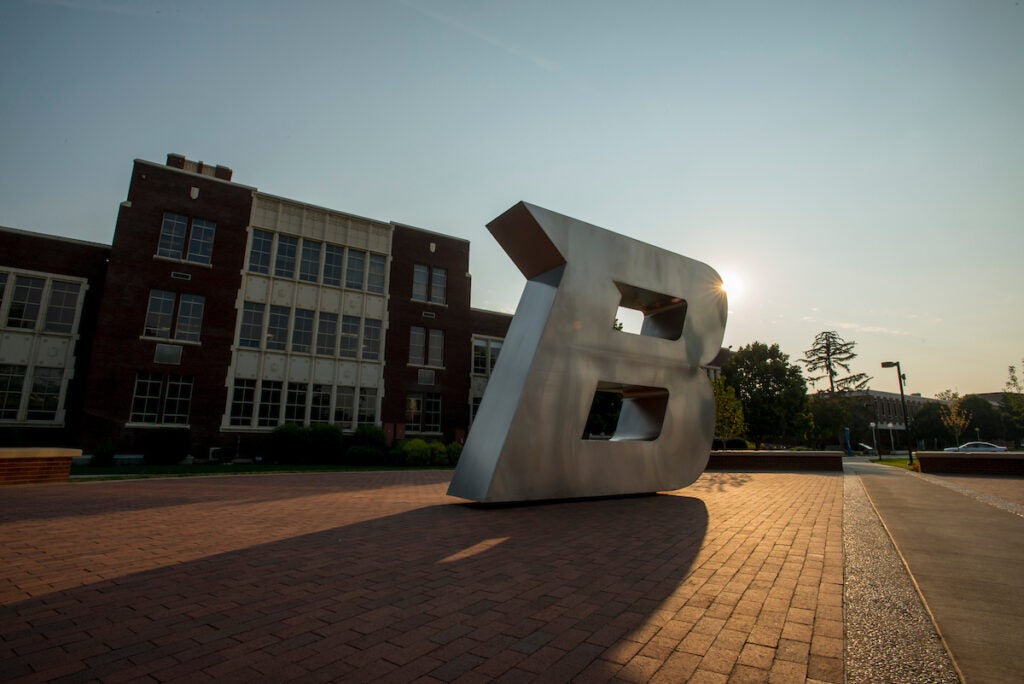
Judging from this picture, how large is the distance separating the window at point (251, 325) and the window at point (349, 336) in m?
4.10

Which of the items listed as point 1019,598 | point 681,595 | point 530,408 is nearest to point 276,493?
point 530,408

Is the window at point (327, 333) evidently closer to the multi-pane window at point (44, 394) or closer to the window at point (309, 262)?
the window at point (309, 262)

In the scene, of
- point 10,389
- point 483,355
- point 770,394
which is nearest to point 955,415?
point 770,394

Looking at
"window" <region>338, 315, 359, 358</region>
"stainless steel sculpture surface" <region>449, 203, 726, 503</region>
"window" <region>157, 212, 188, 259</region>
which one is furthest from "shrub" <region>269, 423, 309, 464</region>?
"stainless steel sculpture surface" <region>449, 203, 726, 503</region>

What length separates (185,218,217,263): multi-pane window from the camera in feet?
77.5

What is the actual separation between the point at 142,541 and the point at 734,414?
2827 centimetres

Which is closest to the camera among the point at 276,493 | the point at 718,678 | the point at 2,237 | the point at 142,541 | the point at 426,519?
the point at 718,678

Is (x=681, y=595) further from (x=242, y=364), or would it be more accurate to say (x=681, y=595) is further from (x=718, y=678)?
(x=242, y=364)

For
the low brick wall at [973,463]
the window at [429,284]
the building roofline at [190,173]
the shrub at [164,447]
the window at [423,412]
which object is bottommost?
the shrub at [164,447]

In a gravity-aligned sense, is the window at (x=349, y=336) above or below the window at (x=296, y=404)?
above

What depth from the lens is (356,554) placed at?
550 cm

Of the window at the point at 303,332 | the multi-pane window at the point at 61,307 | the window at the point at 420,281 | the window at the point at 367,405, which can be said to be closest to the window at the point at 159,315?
the multi-pane window at the point at 61,307

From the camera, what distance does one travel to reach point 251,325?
2470 centimetres

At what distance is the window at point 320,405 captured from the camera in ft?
83.6
